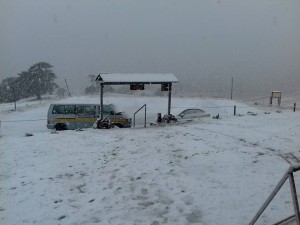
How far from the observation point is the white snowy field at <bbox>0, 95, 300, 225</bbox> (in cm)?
611

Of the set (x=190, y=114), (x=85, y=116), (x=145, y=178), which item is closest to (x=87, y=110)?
(x=85, y=116)

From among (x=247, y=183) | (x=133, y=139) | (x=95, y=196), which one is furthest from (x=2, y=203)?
(x=133, y=139)

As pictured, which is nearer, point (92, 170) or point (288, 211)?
point (288, 211)

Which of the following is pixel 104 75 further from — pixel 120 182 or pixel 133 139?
pixel 120 182

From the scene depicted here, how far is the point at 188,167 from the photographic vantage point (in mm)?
8844

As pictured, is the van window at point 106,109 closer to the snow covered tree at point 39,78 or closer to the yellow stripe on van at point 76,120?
the yellow stripe on van at point 76,120

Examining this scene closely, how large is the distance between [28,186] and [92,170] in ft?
5.69

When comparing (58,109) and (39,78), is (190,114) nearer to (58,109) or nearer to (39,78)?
(58,109)

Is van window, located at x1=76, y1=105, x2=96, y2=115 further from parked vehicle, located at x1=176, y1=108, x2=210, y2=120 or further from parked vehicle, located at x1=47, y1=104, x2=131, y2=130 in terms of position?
parked vehicle, located at x1=176, y1=108, x2=210, y2=120

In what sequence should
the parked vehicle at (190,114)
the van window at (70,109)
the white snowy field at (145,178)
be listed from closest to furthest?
the white snowy field at (145,178), the van window at (70,109), the parked vehicle at (190,114)

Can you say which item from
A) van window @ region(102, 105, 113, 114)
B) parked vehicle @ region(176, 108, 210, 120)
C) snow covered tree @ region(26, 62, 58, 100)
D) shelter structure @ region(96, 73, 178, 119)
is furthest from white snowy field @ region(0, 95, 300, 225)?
snow covered tree @ region(26, 62, 58, 100)

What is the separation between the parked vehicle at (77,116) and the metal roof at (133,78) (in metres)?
2.93

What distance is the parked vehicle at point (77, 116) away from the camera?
2022 cm

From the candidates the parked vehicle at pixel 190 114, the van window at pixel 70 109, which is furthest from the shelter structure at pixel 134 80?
the van window at pixel 70 109
